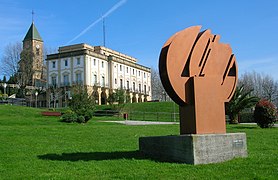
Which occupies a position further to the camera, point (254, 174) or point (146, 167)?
point (146, 167)

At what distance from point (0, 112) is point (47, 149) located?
23.5 meters

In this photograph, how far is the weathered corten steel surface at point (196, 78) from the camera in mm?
8727

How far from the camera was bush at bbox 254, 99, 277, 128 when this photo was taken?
78.1 feet

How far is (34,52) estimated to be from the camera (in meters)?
85.1

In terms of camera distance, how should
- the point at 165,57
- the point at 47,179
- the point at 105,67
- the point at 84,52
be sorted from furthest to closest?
the point at 105,67, the point at 84,52, the point at 165,57, the point at 47,179

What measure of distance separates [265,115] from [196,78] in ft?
54.3

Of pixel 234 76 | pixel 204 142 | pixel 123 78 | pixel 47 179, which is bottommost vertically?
pixel 47 179

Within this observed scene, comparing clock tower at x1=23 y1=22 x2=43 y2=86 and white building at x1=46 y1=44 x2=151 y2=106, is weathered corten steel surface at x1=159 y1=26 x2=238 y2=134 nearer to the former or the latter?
white building at x1=46 y1=44 x2=151 y2=106

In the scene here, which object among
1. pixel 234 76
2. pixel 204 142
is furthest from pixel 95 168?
pixel 234 76

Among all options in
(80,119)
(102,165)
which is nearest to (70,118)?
(80,119)

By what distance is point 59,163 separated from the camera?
8047 millimetres

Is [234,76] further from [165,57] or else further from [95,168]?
[95,168]

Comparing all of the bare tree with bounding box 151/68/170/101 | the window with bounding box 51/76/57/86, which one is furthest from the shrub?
the bare tree with bounding box 151/68/170/101

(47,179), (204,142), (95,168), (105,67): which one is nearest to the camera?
(47,179)
